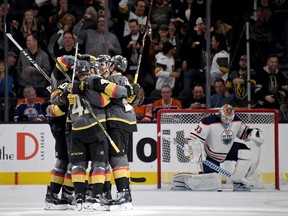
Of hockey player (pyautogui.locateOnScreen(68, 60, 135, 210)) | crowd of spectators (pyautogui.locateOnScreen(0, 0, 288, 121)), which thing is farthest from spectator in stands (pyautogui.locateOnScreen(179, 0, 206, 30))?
hockey player (pyautogui.locateOnScreen(68, 60, 135, 210))

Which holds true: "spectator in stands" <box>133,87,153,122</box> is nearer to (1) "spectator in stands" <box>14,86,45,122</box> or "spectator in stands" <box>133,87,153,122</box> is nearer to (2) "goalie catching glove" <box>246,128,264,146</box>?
(1) "spectator in stands" <box>14,86,45,122</box>

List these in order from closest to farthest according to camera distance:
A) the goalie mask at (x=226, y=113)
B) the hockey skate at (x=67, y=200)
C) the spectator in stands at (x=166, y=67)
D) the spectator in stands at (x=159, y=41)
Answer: the hockey skate at (x=67, y=200) → the goalie mask at (x=226, y=113) → the spectator in stands at (x=166, y=67) → the spectator in stands at (x=159, y=41)

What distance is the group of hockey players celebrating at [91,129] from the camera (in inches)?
382

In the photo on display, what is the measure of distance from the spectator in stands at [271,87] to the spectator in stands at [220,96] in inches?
14.7

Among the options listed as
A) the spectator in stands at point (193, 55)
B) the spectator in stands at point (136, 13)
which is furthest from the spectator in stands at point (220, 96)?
the spectator in stands at point (136, 13)

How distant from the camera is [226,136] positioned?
1265cm

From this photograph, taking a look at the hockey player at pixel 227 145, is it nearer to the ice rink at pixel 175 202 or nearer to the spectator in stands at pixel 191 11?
the ice rink at pixel 175 202

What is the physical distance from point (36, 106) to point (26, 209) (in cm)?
387

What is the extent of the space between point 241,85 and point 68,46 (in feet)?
7.51

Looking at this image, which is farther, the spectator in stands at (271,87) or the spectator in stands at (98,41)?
the spectator in stands at (98,41)

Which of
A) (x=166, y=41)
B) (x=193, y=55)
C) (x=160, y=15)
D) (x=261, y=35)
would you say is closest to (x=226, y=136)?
(x=193, y=55)

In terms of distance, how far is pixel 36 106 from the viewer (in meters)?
13.8

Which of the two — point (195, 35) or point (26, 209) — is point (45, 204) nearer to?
point (26, 209)

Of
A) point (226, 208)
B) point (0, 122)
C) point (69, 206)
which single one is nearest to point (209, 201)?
point (226, 208)
